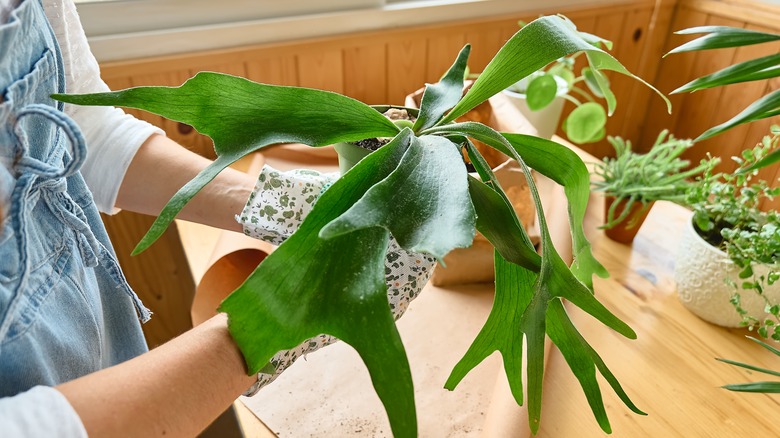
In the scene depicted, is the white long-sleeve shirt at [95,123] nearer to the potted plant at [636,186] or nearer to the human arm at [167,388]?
the human arm at [167,388]

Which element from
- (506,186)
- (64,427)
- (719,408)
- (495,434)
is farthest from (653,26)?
(64,427)

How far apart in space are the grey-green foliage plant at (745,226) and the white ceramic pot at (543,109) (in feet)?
1.16

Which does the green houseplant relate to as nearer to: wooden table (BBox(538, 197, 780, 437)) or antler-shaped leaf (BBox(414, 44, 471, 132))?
wooden table (BBox(538, 197, 780, 437))

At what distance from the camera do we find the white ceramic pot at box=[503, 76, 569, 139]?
3.67ft

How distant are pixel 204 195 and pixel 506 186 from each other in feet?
1.39

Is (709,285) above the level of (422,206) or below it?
below

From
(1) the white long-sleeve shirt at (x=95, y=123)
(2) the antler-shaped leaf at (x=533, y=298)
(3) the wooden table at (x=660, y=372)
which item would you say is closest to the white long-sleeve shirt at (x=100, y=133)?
(1) the white long-sleeve shirt at (x=95, y=123)

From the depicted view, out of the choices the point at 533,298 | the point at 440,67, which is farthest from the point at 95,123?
the point at 440,67

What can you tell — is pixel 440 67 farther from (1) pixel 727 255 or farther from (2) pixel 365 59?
(1) pixel 727 255

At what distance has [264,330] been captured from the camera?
1.42ft

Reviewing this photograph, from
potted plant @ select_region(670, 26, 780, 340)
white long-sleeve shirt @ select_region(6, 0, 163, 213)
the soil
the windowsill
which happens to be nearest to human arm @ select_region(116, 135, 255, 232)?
white long-sleeve shirt @ select_region(6, 0, 163, 213)

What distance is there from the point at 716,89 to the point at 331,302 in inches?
63.7

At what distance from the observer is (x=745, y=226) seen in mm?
792

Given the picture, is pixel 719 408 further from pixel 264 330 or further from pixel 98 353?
pixel 98 353
